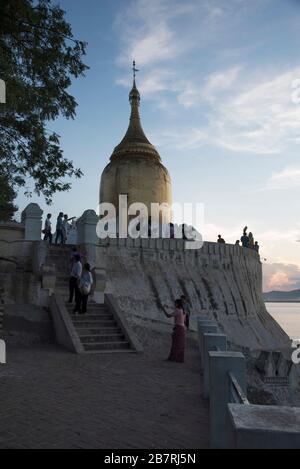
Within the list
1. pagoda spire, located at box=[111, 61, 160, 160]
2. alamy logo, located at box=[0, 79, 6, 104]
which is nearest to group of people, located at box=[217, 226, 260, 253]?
pagoda spire, located at box=[111, 61, 160, 160]

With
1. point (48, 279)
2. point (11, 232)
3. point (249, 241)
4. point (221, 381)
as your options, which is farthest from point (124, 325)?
point (249, 241)

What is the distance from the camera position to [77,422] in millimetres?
5082

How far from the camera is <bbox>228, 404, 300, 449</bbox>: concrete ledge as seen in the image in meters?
2.33

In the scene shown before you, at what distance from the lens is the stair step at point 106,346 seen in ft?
34.0

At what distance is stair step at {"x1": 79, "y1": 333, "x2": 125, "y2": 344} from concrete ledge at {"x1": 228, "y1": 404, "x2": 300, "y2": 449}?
8376mm

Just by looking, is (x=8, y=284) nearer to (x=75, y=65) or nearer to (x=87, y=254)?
(x=87, y=254)

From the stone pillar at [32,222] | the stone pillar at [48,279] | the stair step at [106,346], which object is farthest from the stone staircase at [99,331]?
the stone pillar at [32,222]

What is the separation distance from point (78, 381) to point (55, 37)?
7.22m

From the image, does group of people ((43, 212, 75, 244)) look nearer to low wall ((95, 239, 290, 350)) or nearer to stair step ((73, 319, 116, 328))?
low wall ((95, 239, 290, 350))

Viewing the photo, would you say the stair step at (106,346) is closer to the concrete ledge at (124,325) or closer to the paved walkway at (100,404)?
the concrete ledge at (124,325)

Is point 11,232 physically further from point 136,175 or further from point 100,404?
point 136,175
